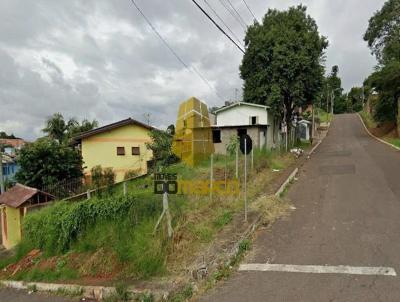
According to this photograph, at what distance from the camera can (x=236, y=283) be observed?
5227 millimetres

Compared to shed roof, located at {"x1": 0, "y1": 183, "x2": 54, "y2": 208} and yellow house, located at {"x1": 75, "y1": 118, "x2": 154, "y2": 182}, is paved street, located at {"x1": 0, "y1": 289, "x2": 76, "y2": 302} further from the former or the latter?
yellow house, located at {"x1": 75, "y1": 118, "x2": 154, "y2": 182}

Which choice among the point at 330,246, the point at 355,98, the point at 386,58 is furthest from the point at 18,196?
the point at 355,98

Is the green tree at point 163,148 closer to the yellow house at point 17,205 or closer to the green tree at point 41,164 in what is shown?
the green tree at point 41,164

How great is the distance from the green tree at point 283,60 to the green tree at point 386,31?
10.00 metres

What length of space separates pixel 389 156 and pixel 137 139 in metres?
18.4

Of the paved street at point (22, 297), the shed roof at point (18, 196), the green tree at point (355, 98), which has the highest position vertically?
the green tree at point (355, 98)

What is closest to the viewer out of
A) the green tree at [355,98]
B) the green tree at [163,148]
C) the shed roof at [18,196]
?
the shed roof at [18,196]

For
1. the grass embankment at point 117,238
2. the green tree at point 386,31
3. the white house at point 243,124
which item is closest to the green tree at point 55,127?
the white house at point 243,124

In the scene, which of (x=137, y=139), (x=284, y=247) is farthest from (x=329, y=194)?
(x=137, y=139)

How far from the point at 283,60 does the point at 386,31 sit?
18.1 m

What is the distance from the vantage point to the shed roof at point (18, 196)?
43.3ft

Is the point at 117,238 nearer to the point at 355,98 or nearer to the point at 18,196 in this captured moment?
the point at 18,196

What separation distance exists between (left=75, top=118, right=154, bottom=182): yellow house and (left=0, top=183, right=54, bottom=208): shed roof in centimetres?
1148

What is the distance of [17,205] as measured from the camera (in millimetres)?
13055
